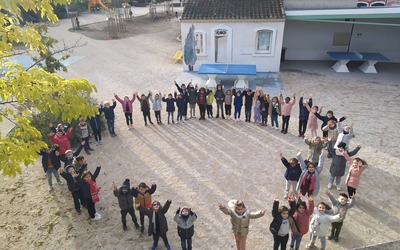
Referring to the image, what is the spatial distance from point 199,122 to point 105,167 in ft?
12.5

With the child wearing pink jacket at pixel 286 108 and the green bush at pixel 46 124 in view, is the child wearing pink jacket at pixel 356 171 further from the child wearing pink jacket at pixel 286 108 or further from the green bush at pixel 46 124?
the green bush at pixel 46 124

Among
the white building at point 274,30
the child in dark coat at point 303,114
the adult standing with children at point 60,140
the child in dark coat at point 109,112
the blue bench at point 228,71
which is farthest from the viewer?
the white building at point 274,30

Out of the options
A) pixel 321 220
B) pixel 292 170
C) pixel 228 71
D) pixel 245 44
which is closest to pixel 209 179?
pixel 292 170

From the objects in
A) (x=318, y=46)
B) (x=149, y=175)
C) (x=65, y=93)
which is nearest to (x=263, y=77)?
(x=318, y=46)

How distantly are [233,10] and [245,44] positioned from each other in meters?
1.91

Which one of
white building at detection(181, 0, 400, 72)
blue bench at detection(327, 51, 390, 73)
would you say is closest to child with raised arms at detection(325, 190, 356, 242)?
white building at detection(181, 0, 400, 72)

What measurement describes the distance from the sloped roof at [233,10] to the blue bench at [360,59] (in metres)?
3.94

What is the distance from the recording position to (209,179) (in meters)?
7.63

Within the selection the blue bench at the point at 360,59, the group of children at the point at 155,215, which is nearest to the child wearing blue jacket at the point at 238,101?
the group of children at the point at 155,215

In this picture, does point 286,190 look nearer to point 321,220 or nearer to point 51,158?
point 321,220

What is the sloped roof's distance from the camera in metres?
15.1

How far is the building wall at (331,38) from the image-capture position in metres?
16.8

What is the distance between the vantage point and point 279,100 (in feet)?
31.2

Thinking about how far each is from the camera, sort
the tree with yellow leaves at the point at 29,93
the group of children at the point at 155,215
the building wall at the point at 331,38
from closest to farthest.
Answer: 1. the tree with yellow leaves at the point at 29,93
2. the group of children at the point at 155,215
3. the building wall at the point at 331,38
